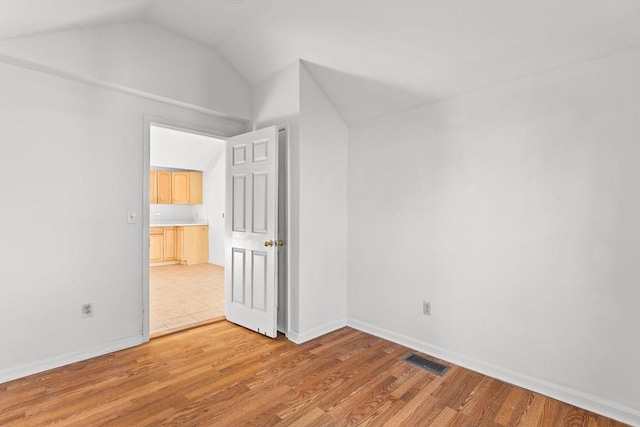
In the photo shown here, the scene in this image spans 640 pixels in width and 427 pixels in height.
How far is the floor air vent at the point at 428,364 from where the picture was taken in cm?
251

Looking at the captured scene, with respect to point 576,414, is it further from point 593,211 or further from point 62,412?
point 62,412

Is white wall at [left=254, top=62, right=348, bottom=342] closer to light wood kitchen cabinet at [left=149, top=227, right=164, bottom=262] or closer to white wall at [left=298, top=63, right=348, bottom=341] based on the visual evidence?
white wall at [left=298, top=63, right=348, bottom=341]

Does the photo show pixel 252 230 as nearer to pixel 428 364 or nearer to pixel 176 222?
pixel 428 364

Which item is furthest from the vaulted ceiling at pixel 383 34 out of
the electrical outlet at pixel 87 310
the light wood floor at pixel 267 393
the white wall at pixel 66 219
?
the light wood floor at pixel 267 393

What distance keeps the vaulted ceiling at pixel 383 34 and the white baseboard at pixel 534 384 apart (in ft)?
7.14

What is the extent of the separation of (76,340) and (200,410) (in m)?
1.40

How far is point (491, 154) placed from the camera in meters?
2.48

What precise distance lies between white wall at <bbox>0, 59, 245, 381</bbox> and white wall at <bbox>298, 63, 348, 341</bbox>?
1494 millimetres

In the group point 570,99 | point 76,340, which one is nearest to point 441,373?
point 570,99

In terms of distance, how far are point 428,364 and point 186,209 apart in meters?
6.90

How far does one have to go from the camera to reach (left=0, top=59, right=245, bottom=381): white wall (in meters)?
2.34

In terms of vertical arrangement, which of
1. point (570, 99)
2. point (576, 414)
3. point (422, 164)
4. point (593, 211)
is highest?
point (570, 99)

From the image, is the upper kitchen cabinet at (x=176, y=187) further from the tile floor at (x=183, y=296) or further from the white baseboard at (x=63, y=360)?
the white baseboard at (x=63, y=360)

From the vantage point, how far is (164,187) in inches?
289
